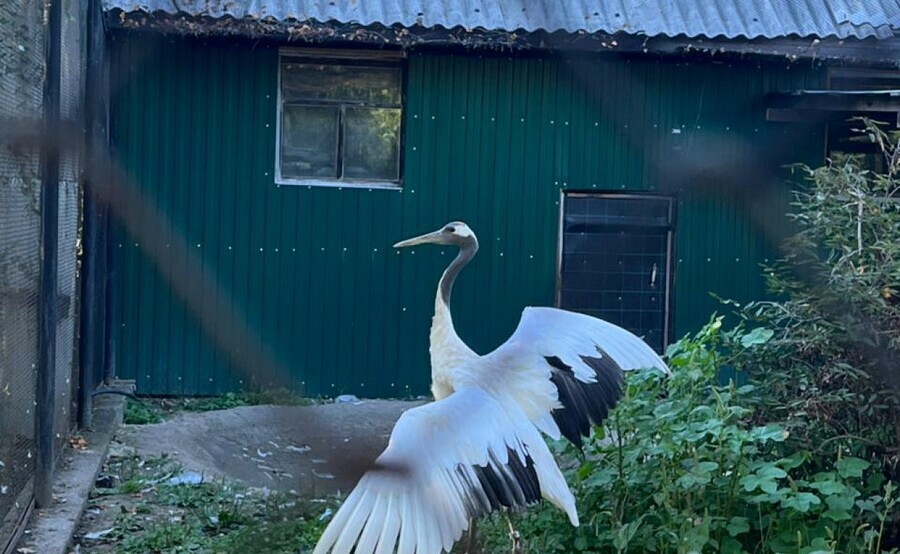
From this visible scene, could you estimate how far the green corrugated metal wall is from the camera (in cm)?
608

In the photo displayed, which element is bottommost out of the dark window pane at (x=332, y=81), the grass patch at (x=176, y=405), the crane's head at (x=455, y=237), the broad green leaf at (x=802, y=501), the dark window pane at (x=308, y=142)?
the grass patch at (x=176, y=405)

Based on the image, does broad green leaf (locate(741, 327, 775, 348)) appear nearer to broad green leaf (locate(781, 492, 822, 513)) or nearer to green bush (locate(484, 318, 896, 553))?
green bush (locate(484, 318, 896, 553))

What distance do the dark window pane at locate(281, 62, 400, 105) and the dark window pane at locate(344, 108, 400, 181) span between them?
3.8 inches

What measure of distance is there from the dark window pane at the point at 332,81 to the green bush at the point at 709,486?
125 inches

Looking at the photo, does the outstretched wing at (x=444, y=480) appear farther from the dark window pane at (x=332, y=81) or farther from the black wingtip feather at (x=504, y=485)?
the dark window pane at (x=332, y=81)

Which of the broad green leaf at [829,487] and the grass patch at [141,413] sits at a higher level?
the broad green leaf at [829,487]

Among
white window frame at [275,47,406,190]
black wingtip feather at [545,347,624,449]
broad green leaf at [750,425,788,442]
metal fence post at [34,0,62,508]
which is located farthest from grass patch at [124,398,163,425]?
broad green leaf at [750,425,788,442]

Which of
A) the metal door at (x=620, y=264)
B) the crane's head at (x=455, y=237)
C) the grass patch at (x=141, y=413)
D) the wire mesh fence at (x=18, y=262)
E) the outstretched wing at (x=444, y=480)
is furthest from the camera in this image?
the metal door at (x=620, y=264)

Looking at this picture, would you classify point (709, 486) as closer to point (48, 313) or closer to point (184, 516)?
point (184, 516)

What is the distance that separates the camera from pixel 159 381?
6203 mm

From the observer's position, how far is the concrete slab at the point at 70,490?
314cm

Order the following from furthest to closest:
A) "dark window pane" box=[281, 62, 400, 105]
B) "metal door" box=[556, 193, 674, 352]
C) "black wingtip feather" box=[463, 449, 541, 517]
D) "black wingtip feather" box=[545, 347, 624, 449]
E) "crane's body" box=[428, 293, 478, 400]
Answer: "metal door" box=[556, 193, 674, 352] < "dark window pane" box=[281, 62, 400, 105] < "crane's body" box=[428, 293, 478, 400] < "black wingtip feather" box=[545, 347, 624, 449] < "black wingtip feather" box=[463, 449, 541, 517]

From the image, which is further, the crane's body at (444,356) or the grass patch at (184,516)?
the crane's body at (444,356)

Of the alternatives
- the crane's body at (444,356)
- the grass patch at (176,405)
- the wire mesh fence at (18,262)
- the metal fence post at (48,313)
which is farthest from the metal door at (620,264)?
the wire mesh fence at (18,262)
